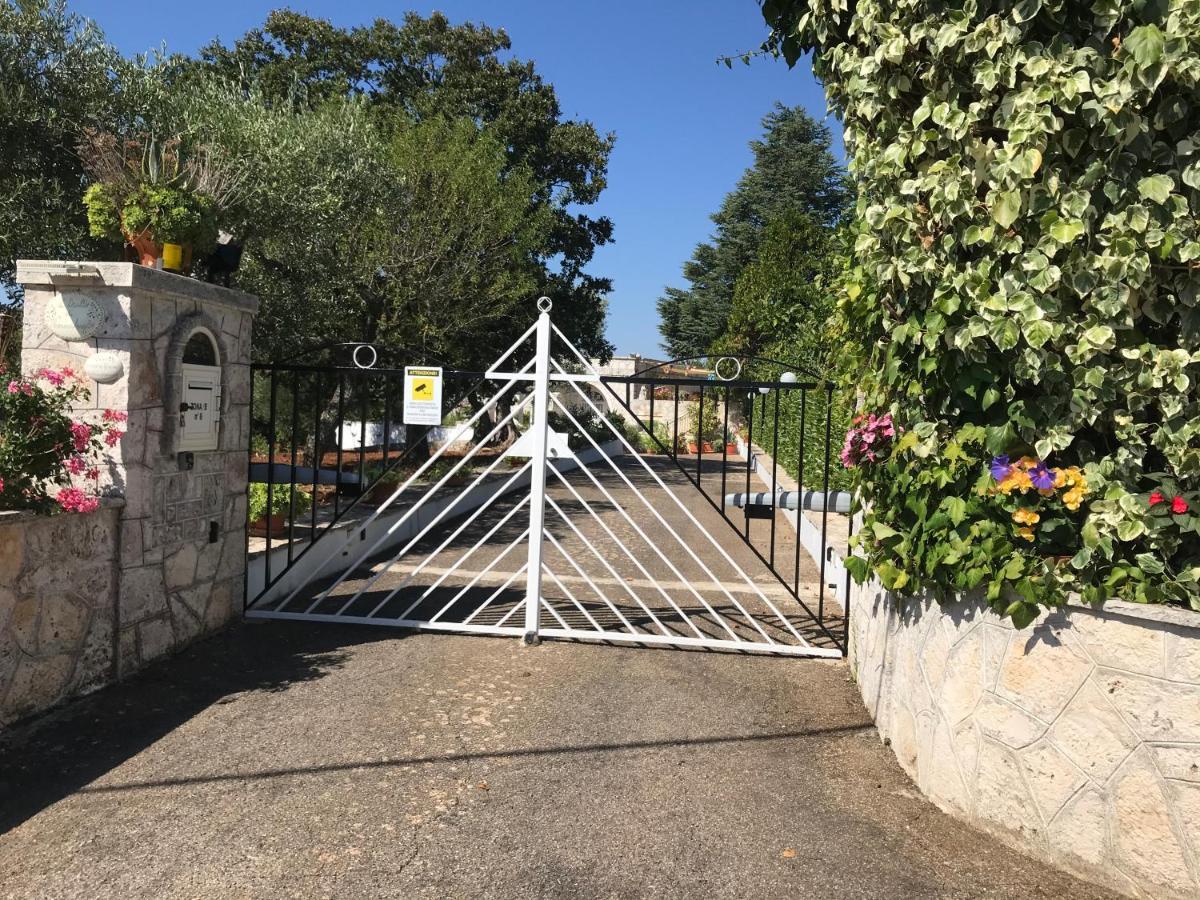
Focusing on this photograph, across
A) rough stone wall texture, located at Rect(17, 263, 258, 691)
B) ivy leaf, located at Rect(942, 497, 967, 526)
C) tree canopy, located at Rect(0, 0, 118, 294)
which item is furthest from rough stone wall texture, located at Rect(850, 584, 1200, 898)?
tree canopy, located at Rect(0, 0, 118, 294)

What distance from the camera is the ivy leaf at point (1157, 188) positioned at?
2.82m

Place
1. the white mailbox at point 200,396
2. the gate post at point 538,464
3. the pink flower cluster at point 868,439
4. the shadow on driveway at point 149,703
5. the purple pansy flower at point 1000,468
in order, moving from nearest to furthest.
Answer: the purple pansy flower at point 1000,468 < the shadow on driveway at point 149,703 < the pink flower cluster at point 868,439 < the white mailbox at point 200,396 < the gate post at point 538,464

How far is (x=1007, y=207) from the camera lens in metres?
3.03

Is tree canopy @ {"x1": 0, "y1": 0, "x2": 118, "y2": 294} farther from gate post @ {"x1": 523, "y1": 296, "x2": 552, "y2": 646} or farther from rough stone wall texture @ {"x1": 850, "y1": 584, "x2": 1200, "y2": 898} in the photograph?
rough stone wall texture @ {"x1": 850, "y1": 584, "x2": 1200, "y2": 898}

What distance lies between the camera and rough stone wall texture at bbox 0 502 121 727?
12.9ft

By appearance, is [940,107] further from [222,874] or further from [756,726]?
[222,874]

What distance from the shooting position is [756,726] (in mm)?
4441

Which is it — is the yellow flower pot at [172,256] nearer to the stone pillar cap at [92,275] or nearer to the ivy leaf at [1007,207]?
the stone pillar cap at [92,275]

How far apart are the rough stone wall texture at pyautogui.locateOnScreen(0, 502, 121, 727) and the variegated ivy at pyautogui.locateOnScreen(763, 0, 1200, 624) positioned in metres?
3.83

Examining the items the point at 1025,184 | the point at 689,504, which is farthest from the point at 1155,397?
the point at 689,504

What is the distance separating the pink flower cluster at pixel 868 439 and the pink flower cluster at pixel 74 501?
12.0ft

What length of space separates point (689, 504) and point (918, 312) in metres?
10.9

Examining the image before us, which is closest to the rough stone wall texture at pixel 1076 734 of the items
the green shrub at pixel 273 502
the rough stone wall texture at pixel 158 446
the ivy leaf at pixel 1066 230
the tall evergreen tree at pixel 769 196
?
the ivy leaf at pixel 1066 230

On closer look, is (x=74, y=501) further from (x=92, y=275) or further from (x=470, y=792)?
(x=470, y=792)
